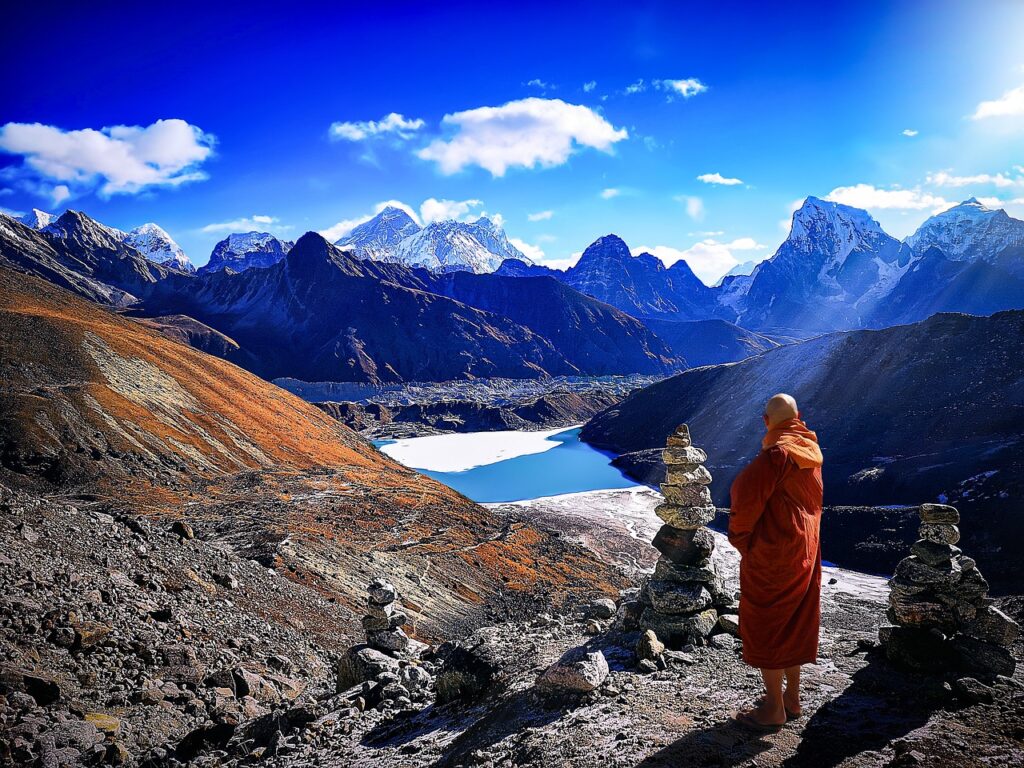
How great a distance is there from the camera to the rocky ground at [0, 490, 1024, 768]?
13.7 feet

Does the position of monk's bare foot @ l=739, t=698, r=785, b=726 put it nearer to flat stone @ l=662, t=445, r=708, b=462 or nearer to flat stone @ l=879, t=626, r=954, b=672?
flat stone @ l=879, t=626, r=954, b=672

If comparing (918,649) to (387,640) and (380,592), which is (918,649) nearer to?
(380,592)

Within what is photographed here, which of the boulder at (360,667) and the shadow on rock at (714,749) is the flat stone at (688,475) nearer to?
the shadow on rock at (714,749)

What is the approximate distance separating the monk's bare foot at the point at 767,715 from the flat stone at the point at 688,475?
342 centimetres

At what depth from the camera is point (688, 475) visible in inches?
296

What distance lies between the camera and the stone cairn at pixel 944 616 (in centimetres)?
521

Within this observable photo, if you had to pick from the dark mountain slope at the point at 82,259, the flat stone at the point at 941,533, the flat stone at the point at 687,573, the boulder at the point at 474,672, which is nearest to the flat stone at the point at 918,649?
the flat stone at the point at 941,533

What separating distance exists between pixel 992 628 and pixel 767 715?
299 centimetres

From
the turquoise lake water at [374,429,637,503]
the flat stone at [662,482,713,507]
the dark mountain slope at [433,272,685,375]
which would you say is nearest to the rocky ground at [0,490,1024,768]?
the flat stone at [662,482,713,507]

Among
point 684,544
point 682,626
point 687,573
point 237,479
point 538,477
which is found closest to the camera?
point 682,626

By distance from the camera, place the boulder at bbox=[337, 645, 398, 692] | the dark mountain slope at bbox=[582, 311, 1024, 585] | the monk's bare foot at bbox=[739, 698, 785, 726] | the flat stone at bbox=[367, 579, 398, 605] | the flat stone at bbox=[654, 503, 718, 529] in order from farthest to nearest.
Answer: the dark mountain slope at bbox=[582, 311, 1024, 585], the flat stone at bbox=[367, 579, 398, 605], the boulder at bbox=[337, 645, 398, 692], the flat stone at bbox=[654, 503, 718, 529], the monk's bare foot at bbox=[739, 698, 785, 726]

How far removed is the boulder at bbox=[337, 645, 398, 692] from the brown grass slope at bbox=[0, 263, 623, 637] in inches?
176

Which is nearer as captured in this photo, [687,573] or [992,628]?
[992,628]

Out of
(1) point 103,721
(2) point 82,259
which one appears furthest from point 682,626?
(2) point 82,259
